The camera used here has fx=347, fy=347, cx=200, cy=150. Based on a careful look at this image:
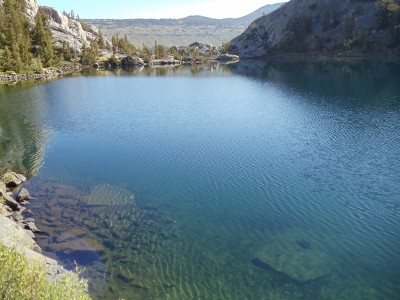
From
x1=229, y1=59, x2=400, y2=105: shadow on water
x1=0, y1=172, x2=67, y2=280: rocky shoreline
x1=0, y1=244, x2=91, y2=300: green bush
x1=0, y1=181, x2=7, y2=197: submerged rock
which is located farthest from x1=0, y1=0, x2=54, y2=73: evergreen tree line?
x1=0, y1=244, x2=91, y2=300: green bush

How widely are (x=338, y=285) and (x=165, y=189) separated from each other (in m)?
20.8

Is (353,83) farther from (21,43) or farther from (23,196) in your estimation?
(21,43)

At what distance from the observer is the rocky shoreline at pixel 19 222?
2262 cm

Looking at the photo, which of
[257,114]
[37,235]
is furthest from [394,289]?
[257,114]

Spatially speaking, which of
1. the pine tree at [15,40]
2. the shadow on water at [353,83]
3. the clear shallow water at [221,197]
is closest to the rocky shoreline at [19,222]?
the clear shallow water at [221,197]

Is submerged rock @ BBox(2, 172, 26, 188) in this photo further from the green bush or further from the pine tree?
the pine tree

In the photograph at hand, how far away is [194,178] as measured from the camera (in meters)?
41.5

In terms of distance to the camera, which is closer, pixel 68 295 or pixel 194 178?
pixel 68 295

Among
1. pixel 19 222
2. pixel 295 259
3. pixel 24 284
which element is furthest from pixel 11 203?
pixel 295 259

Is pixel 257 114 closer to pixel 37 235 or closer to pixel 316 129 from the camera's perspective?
pixel 316 129

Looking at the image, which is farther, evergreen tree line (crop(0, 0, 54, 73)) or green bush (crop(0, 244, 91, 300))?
evergreen tree line (crop(0, 0, 54, 73))

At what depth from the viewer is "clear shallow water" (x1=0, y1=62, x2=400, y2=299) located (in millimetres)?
24969

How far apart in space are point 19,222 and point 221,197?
63.2ft

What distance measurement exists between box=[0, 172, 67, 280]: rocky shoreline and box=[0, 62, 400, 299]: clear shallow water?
4.33 ft
